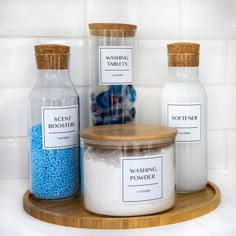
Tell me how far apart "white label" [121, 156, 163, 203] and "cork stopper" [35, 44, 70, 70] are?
0.20 metres

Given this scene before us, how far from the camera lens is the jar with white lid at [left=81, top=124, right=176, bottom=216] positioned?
60 cm

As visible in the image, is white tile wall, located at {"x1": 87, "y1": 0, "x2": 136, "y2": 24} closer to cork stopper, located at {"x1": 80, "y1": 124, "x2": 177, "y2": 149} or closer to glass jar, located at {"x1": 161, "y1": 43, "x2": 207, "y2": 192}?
glass jar, located at {"x1": 161, "y1": 43, "x2": 207, "y2": 192}

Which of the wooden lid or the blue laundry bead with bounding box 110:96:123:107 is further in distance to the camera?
the blue laundry bead with bounding box 110:96:123:107

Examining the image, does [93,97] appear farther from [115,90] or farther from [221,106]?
[221,106]

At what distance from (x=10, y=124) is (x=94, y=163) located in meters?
0.31

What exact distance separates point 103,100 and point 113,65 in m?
0.06

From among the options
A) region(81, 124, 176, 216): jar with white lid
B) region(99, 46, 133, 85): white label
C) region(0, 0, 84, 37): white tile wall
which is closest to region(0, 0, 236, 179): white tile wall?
region(0, 0, 84, 37): white tile wall

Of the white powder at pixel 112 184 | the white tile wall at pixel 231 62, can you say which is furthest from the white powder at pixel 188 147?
the white tile wall at pixel 231 62

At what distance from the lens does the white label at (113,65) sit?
0.74m

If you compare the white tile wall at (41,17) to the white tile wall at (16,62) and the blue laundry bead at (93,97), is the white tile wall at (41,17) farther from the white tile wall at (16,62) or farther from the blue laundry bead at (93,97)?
the blue laundry bead at (93,97)

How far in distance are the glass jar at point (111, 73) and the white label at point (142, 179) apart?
0.16 metres

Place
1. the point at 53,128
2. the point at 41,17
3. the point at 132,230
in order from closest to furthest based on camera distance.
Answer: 1. the point at 132,230
2. the point at 53,128
3. the point at 41,17

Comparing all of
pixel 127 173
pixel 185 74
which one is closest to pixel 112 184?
pixel 127 173

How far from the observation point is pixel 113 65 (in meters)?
0.74
